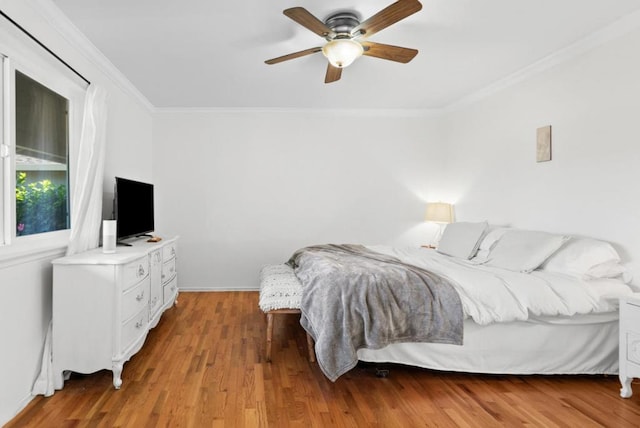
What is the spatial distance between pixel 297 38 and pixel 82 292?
2.32m

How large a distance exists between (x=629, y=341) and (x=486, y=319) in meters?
0.82

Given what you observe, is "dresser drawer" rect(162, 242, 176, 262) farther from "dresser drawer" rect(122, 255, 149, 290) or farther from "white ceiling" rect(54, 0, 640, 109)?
"white ceiling" rect(54, 0, 640, 109)

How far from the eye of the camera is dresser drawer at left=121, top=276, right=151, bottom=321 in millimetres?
2428

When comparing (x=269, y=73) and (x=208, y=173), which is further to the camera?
(x=208, y=173)

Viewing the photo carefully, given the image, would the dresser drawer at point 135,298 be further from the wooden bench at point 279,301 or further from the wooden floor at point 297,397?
the wooden bench at point 279,301

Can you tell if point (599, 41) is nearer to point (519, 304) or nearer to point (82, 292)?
point (519, 304)

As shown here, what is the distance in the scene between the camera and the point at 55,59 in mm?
2473

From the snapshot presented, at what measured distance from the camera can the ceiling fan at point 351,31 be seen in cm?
219

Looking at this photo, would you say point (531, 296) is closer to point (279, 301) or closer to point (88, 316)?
point (279, 301)

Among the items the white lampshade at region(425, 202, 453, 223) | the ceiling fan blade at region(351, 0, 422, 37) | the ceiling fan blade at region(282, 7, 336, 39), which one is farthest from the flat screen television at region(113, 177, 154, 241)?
the white lampshade at region(425, 202, 453, 223)

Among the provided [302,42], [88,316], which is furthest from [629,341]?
[88,316]

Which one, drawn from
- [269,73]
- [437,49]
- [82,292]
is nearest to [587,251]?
[437,49]

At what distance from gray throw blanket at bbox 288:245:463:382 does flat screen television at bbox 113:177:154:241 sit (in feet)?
5.66

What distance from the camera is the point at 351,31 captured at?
253cm
